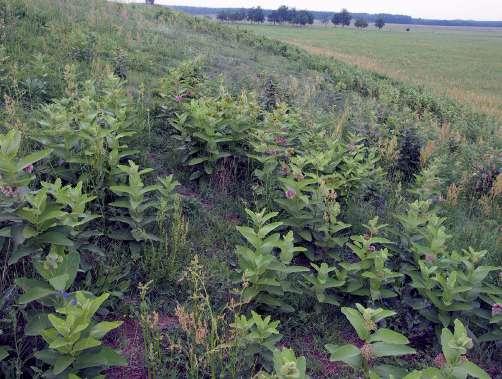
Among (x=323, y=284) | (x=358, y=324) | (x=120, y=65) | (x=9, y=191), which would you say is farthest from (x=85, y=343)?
(x=120, y=65)

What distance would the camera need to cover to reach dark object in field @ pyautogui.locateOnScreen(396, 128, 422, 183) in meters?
6.64

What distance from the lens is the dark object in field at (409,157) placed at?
6.64 meters

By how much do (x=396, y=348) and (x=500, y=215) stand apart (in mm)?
4275

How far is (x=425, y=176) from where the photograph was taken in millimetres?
5129

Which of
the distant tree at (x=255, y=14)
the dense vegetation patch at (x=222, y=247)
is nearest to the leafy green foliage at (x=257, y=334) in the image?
the dense vegetation patch at (x=222, y=247)

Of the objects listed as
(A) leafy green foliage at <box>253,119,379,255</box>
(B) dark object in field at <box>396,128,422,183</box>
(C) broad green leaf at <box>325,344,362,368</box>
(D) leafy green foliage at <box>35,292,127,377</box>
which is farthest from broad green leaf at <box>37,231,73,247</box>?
(B) dark object in field at <box>396,128,422,183</box>

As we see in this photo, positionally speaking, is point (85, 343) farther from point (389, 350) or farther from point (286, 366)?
point (389, 350)

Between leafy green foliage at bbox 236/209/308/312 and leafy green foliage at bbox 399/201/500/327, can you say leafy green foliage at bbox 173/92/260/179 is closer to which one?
leafy green foliage at bbox 236/209/308/312

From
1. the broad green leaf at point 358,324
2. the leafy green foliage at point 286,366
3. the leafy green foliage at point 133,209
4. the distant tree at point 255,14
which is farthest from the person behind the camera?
the distant tree at point 255,14

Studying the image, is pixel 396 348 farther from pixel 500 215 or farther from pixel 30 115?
pixel 30 115

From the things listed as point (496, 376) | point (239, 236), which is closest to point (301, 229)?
point (239, 236)

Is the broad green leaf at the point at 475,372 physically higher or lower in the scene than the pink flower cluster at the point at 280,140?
lower

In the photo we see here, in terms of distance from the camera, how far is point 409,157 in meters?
6.73

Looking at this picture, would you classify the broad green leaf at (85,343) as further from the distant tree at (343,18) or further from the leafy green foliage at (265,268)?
the distant tree at (343,18)
